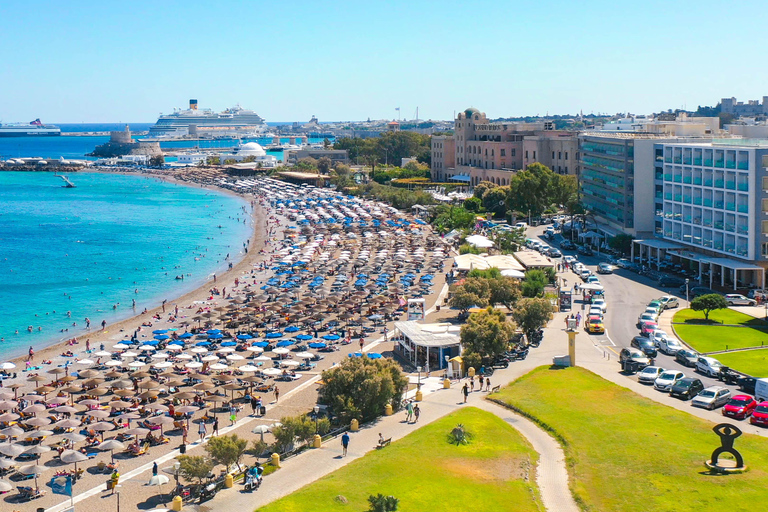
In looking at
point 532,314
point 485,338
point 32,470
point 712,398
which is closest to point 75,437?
point 32,470

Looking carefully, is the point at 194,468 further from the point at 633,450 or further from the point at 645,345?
the point at 645,345

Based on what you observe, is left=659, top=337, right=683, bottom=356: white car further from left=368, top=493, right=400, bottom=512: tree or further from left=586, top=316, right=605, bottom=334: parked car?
left=368, top=493, right=400, bottom=512: tree

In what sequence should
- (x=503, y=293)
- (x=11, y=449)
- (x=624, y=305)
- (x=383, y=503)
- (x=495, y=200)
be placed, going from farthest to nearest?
1. (x=495, y=200)
2. (x=624, y=305)
3. (x=503, y=293)
4. (x=11, y=449)
5. (x=383, y=503)

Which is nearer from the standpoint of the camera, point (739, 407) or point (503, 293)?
point (739, 407)

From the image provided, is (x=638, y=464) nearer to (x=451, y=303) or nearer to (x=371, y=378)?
(x=371, y=378)

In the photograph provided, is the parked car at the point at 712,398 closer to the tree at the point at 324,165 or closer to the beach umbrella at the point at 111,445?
the beach umbrella at the point at 111,445

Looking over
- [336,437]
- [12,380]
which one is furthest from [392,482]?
[12,380]
